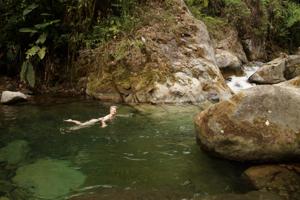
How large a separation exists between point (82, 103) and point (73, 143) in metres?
2.76

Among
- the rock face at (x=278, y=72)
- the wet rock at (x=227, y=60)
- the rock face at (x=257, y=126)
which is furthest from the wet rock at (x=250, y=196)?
the wet rock at (x=227, y=60)

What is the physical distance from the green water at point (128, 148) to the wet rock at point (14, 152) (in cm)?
11

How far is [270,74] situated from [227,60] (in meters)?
1.35

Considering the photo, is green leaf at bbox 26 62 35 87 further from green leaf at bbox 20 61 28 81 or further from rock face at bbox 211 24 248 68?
rock face at bbox 211 24 248 68

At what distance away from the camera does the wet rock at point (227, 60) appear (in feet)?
43.9

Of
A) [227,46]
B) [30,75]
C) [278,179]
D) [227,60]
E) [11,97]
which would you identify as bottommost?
[278,179]

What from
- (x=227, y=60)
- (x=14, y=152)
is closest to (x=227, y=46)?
(x=227, y=60)

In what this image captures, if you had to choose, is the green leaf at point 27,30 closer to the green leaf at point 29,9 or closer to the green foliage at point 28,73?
the green leaf at point 29,9

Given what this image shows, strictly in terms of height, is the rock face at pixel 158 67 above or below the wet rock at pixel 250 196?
above

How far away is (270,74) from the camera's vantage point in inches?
512

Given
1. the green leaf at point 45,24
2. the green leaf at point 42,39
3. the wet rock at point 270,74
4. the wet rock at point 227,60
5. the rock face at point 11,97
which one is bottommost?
the rock face at point 11,97

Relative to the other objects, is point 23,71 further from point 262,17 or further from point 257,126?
point 262,17

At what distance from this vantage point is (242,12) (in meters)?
16.4

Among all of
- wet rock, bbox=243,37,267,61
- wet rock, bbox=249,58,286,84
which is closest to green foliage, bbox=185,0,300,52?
wet rock, bbox=243,37,267,61
